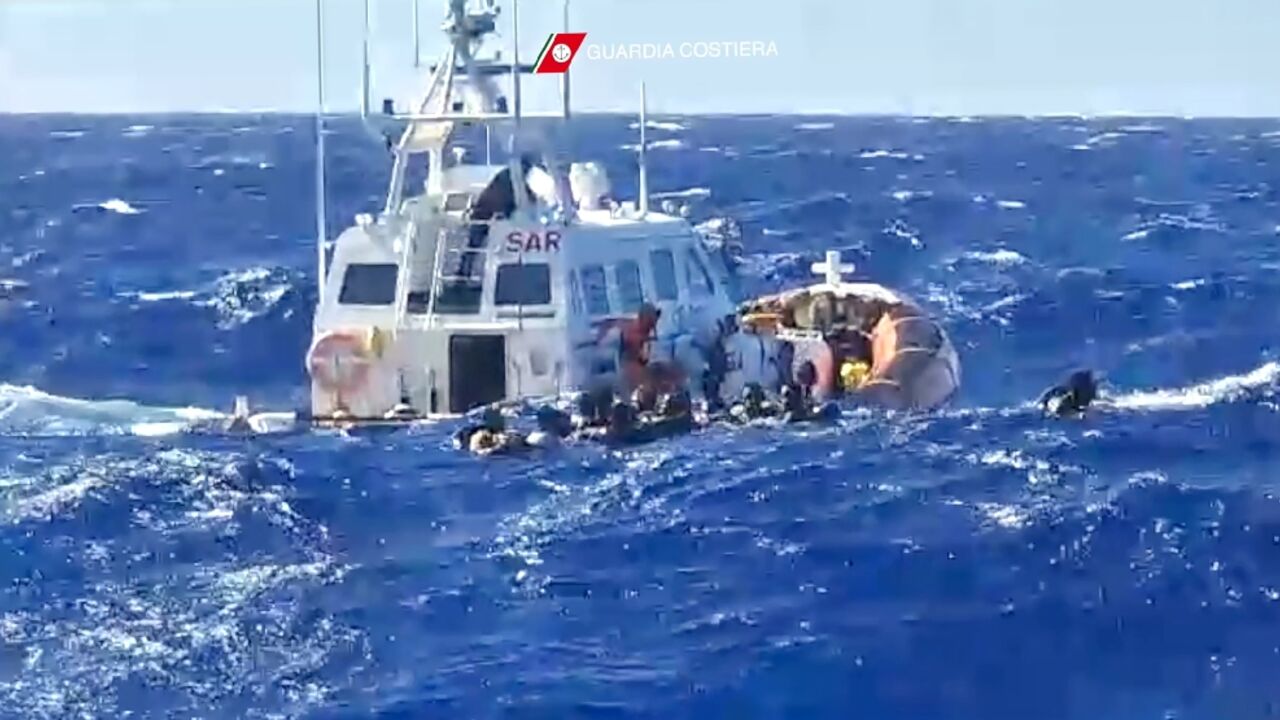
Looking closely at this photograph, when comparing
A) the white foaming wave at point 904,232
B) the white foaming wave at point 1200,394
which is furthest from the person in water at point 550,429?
the white foaming wave at point 904,232

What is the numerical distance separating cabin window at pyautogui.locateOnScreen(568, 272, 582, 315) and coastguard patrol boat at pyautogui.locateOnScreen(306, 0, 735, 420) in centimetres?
2

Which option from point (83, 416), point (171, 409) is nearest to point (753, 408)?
point (83, 416)

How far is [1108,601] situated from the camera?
25234mm

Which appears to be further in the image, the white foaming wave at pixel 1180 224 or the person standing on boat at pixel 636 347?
the white foaming wave at pixel 1180 224

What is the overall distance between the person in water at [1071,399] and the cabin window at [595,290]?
22.5 feet

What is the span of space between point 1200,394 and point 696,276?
905cm

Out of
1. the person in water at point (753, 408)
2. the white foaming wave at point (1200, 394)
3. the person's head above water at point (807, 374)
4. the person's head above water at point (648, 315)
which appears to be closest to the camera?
the person in water at point (753, 408)

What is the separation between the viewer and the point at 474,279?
36906 mm

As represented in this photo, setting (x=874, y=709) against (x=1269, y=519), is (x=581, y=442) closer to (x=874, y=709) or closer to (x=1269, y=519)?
(x=1269, y=519)

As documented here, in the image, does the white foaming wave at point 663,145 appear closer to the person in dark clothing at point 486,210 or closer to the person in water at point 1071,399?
the person in water at point 1071,399

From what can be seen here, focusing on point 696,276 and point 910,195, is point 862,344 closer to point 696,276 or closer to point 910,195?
point 696,276

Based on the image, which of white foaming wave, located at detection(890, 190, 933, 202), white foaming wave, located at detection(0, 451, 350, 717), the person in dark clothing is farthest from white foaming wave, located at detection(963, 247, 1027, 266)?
white foaming wave, located at detection(0, 451, 350, 717)

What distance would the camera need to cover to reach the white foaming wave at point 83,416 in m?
39.0

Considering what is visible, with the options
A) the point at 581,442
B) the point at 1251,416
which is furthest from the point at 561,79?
the point at 1251,416
